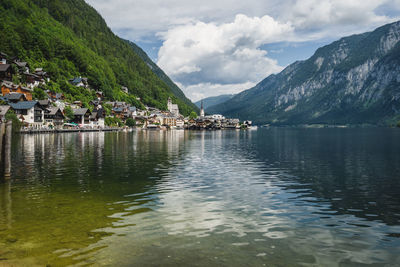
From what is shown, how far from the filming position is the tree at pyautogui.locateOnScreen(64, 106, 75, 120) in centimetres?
18520

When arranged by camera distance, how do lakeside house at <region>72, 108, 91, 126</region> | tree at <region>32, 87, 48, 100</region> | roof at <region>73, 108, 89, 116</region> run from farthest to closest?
lakeside house at <region>72, 108, 91, 126</region> → roof at <region>73, 108, 89, 116</region> → tree at <region>32, 87, 48, 100</region>

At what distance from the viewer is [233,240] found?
15.6 meters

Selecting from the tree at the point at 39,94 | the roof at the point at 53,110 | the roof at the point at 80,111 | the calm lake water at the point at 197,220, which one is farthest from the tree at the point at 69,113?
the calm lake water at the point at 197,220

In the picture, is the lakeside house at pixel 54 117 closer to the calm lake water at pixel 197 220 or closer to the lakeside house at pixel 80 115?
the lakeside house at pixel 80 115

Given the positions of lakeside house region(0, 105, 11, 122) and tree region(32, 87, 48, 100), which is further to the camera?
tree region(32, 87, 48, 100)

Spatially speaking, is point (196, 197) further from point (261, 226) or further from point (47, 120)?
point (47, 120)

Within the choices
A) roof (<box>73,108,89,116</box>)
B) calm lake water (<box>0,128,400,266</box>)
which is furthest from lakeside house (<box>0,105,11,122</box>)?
calm lake water (<box>0,128,400,266</box>)

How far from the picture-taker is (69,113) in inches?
7347

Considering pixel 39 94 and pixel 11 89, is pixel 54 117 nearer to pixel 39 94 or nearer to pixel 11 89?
pixel 39 94

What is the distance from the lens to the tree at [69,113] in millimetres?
185200

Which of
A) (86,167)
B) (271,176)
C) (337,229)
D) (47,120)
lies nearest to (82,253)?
(337,229)

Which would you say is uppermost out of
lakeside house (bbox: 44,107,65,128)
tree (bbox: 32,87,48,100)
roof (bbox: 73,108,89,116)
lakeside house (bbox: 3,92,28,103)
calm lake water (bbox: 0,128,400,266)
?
tree (bbox: 32,87,48,100)

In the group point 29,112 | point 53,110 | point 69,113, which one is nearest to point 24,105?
point 29,112

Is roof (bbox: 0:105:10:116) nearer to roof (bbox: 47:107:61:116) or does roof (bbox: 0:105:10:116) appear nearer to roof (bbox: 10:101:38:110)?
roof (bbox: 10:101:38:110)
